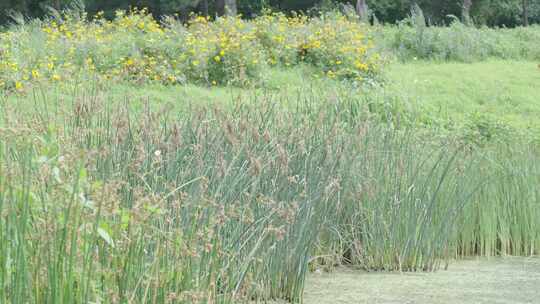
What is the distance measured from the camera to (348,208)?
5.50m

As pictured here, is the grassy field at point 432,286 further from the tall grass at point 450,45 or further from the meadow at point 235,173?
the tall grass at point 450,45

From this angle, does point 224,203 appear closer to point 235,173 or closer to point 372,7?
point 235,173

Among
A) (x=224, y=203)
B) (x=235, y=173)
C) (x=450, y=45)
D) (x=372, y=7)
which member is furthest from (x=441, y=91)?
(x=372, y=7)

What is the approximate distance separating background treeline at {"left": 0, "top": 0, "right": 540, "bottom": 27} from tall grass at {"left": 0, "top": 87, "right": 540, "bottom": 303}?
23.2 m

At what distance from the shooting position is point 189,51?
39.1ft

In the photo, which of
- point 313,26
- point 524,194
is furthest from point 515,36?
point 524,194

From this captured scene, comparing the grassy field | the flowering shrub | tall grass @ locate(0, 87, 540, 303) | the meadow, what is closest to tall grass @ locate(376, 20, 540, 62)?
the flowering shrub

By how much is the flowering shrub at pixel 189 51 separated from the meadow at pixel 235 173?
1.5 inches

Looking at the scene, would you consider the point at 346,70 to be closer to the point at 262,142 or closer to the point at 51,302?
the point at 262,142

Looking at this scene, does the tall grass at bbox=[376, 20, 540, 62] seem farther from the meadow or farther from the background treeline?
the background treeline

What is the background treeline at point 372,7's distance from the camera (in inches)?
1158

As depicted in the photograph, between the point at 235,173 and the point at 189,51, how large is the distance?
25.9 feet

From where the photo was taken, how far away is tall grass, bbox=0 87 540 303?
2598 mm

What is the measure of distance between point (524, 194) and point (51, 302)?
4.65 m
